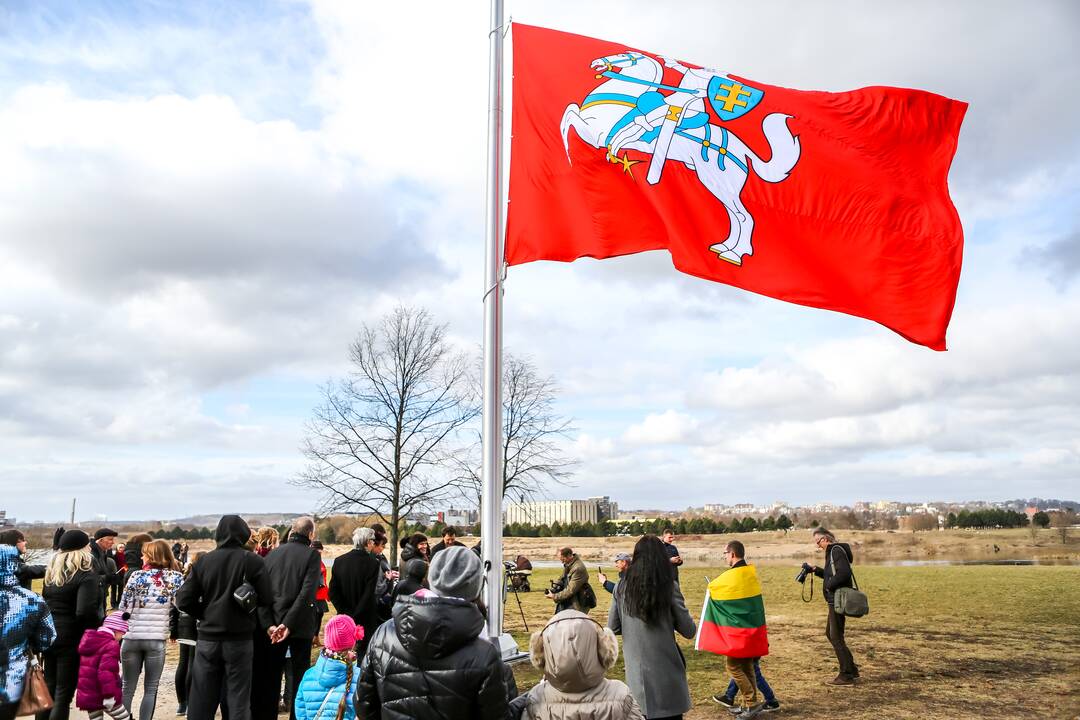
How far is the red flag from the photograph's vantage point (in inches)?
364

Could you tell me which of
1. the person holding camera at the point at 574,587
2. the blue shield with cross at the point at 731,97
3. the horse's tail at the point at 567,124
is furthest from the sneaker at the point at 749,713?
the blue shield with cross at the point at 731,97

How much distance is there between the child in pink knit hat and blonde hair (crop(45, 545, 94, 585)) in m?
3.23

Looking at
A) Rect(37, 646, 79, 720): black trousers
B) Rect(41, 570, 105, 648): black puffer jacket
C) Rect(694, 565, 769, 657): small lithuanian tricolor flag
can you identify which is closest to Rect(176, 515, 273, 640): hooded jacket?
Rect(41, 570, 105, 648): black puffer jacket

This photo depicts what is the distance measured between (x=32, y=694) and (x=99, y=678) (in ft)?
9.26

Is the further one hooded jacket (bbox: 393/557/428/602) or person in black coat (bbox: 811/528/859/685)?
person in black coat (bbox: 811/528/859/685)


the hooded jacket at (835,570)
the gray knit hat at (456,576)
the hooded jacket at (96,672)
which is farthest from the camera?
the hooded jacket at (835,570)

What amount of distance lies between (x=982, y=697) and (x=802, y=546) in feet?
139

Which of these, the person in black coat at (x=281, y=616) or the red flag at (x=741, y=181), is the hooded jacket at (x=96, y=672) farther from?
the red flag at (x=741, y=181)

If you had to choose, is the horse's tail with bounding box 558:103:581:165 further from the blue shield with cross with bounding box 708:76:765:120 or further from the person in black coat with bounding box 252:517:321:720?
the person in black coat with bounding box 252:517:321:720

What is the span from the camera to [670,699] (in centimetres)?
612

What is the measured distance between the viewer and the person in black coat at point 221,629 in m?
6.96

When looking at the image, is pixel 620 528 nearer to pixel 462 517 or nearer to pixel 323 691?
pixel 462 517

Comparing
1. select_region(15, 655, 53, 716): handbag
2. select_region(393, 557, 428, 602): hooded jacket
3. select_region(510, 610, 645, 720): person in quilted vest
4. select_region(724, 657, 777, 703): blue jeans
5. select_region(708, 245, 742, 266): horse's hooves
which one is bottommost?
select_region(724, 657, 777, 703): blue jeans

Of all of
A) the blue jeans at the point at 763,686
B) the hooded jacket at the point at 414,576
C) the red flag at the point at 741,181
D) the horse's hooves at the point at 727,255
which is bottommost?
the blue jeans at the point at 763,686
